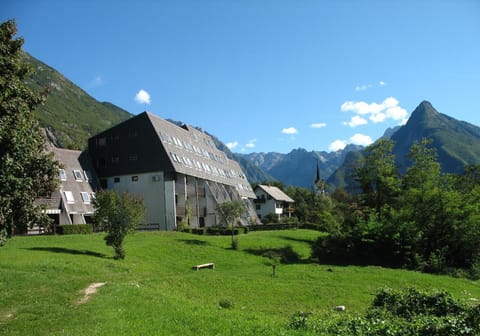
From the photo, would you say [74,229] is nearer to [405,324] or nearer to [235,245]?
[235,245]

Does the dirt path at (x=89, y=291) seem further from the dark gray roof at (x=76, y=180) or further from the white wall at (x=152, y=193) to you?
the white wall at (x=152, y=193)

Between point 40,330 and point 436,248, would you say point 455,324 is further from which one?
point 436,248

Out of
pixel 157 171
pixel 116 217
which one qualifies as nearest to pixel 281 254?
pixel 116 217

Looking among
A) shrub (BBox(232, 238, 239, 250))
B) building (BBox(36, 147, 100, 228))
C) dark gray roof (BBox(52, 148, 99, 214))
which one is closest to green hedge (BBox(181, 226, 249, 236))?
shrub (BBox(232, 238, 239, 250))

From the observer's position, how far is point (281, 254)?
1612 inches

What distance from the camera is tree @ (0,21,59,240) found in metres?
12.9

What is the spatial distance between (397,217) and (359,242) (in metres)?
4.65

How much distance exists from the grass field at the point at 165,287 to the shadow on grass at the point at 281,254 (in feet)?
0.78

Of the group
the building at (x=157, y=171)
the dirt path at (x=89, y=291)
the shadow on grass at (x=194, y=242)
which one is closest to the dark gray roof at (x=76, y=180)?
the building at (x=157, y=171)

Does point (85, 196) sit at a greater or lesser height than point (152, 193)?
lesser

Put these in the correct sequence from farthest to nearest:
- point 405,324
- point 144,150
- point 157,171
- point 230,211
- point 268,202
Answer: point 268,202, point 144,150, point 157,171, point 230,211, point 405,324

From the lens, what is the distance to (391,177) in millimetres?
49250

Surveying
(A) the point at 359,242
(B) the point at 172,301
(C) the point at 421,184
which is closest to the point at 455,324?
(B) the point at 172,301

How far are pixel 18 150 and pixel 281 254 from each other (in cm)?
3129
